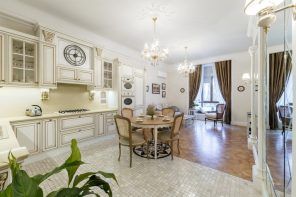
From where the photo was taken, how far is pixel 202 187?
7.05 feet

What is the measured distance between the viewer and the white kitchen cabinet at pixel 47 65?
3123 millimetres

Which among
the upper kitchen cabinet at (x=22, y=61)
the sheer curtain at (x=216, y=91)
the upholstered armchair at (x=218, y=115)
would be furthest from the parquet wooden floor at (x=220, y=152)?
the upper kitchen cabinet at (x=22, y=61)

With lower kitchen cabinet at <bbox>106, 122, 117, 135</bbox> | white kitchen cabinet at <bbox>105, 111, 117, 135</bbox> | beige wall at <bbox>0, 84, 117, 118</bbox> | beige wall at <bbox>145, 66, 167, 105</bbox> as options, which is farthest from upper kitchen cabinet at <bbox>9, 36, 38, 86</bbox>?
beige wall at <bbox>145, 66, 167, 105</bbox>

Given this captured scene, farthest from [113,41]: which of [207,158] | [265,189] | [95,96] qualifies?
[265,189]

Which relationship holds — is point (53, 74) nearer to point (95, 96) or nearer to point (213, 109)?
point (95, 96)

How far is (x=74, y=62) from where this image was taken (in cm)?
375

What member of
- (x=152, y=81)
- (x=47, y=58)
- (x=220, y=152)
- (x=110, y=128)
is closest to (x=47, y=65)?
(x=47, y=58)

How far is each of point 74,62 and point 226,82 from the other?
19.3ft

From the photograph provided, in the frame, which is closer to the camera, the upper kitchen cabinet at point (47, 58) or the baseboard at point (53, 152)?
the baseboard at point (53, 152)

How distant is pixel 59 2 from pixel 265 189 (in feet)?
14.8

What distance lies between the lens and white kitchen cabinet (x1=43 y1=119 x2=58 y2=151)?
10.1 ft

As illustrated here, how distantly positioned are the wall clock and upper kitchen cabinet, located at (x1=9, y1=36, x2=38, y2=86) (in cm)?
63

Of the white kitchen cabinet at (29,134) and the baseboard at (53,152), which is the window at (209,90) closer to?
the baseboard at (53,152)

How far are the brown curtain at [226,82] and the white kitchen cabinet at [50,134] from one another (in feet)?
20.4
